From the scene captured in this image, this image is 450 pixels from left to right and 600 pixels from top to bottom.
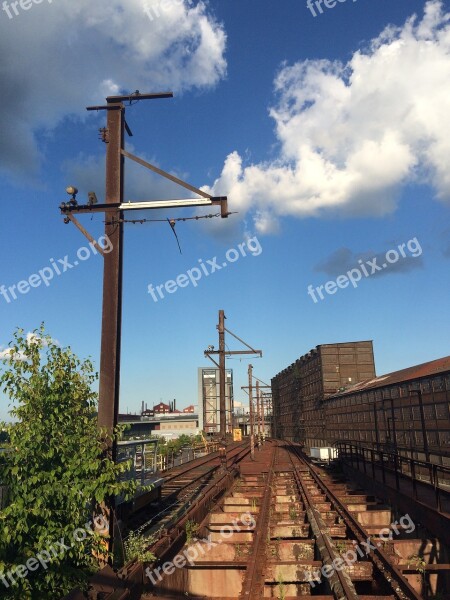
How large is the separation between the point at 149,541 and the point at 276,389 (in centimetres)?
9059

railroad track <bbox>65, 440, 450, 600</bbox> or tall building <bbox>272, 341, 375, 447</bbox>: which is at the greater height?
tall building <bbox>272, 341, 375, 447</bbox>

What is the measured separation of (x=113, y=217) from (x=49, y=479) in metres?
5.15

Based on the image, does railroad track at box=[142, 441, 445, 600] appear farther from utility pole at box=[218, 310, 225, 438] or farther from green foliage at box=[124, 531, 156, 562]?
utility pole at box=[218, 310, 225, 438]

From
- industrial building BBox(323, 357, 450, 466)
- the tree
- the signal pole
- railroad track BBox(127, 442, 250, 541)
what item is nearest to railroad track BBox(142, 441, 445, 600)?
railroad track BBox(127, 442, 250, 541)

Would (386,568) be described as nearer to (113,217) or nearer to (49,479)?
(49,479)

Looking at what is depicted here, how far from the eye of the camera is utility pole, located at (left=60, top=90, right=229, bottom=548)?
811cm

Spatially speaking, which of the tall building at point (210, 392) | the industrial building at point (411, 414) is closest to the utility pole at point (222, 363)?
the industrial building at point (411, 414)

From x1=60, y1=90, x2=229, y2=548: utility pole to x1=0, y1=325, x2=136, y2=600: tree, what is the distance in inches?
53.2

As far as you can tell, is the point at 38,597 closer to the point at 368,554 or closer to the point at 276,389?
the point at 368,554

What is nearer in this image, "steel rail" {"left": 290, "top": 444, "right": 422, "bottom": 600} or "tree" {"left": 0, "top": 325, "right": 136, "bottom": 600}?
"tree" {"left": 0, "top": 325, "right": 136, "bottom": 600}

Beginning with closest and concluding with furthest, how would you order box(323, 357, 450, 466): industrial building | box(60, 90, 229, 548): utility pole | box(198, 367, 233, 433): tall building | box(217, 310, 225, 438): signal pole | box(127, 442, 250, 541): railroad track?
box(60, 90, 229, 548): utility pole < box(127, 442, 250, 541): railroad track < box(323, 357, 450, 466): industrial building < box(217, 310, 225, 438): signal pole < box(198, 367, 233, 433): tall building

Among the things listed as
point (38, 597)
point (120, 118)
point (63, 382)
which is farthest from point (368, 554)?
point (120, 118)

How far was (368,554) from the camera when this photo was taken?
30.3ft

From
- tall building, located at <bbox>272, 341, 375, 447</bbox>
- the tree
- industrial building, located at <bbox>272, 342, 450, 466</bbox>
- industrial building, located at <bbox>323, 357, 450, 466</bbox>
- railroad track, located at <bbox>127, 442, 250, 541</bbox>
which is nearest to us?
the tree
